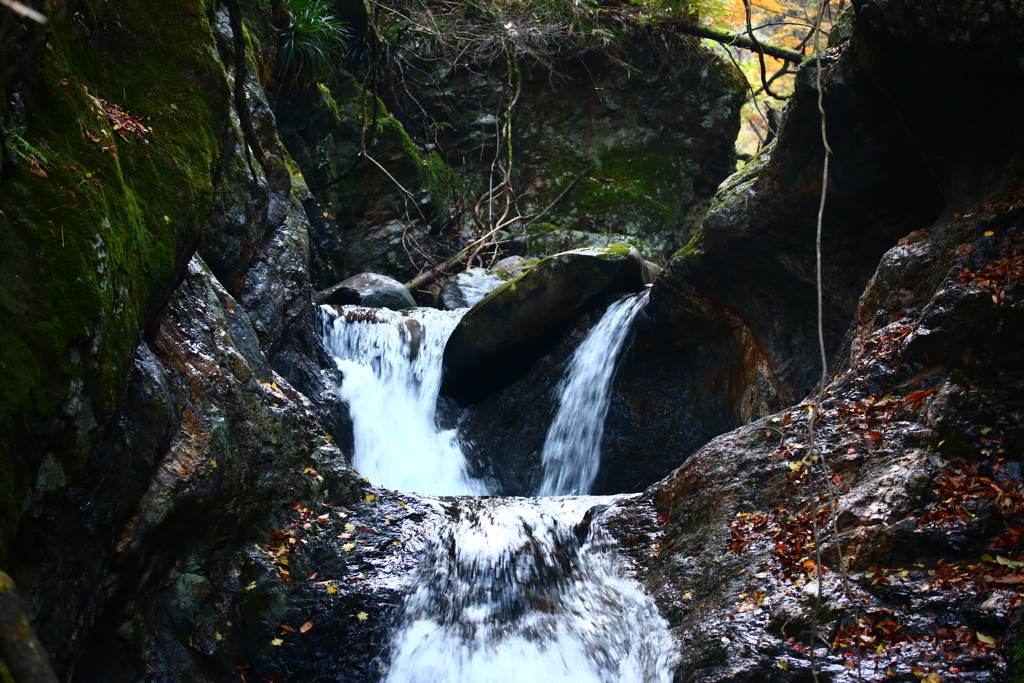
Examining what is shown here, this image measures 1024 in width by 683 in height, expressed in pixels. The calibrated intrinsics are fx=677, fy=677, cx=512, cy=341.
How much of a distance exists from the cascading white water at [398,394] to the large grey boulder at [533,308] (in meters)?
0.56

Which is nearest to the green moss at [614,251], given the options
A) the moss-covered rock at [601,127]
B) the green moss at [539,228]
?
the green moss at [539,228]

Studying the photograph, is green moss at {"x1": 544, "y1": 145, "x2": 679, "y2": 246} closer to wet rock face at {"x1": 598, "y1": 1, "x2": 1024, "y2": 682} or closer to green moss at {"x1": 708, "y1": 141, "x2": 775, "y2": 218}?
green moss at {"x1": 708, "y1": 141, "x2": 775, "y2": 218}

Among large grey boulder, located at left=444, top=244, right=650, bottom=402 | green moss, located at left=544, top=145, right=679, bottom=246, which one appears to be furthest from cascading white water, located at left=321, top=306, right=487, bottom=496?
green moss, located at left=544, top=145, right=679, bottom=246

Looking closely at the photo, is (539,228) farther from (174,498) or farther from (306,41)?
(174,498)

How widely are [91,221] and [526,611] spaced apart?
10.9ft

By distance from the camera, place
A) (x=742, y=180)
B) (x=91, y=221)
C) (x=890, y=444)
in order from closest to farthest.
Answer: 1. (x=91, y=221)
2. (x=890, y=444)
3. (x=742, y=180)

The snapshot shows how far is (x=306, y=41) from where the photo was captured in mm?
10148

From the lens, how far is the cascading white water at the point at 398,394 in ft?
26.0

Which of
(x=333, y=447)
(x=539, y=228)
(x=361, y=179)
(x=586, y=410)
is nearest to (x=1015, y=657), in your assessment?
(x=333, y=447)

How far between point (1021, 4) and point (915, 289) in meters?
1.73

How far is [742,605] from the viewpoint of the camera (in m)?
3.73

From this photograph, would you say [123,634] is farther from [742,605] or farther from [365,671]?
[742,605]

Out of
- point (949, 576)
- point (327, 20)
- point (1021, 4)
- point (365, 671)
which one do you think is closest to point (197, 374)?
point (365, 671)

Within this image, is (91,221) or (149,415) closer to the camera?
(91,221)
